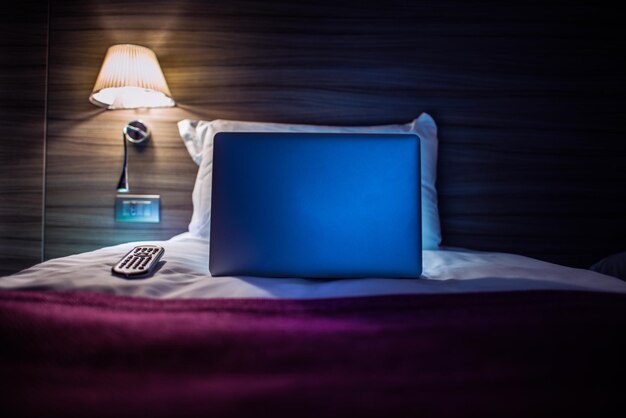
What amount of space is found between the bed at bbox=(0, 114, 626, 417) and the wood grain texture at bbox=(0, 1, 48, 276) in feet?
4.58

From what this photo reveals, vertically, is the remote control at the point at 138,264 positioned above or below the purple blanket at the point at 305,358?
above

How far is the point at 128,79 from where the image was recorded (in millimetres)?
1412

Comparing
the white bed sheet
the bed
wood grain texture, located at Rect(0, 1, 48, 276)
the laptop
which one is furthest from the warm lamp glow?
the bed

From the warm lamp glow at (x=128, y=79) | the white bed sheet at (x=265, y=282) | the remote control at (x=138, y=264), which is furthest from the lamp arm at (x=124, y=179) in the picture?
the remote control at (x=138, y=264)

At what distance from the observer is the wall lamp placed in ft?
4.64

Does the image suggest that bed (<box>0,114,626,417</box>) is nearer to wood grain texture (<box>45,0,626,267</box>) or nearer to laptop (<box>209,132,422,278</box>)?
laptop (<box>209,132,422,278</box>)

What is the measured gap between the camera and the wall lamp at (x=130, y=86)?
1414 millimetres

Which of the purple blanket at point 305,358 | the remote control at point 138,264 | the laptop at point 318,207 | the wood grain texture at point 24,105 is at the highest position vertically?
the wood grain texture at point 24,105

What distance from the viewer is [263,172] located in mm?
774

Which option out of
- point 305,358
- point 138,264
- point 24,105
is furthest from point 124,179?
point 305,358

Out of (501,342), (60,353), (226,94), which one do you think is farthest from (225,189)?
(226,94)

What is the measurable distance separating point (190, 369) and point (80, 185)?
5.00 feet

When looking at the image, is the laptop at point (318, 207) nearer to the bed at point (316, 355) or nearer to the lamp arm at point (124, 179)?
the bed at point (316, 355)

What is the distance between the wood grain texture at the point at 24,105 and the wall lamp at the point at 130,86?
1.18 feet
